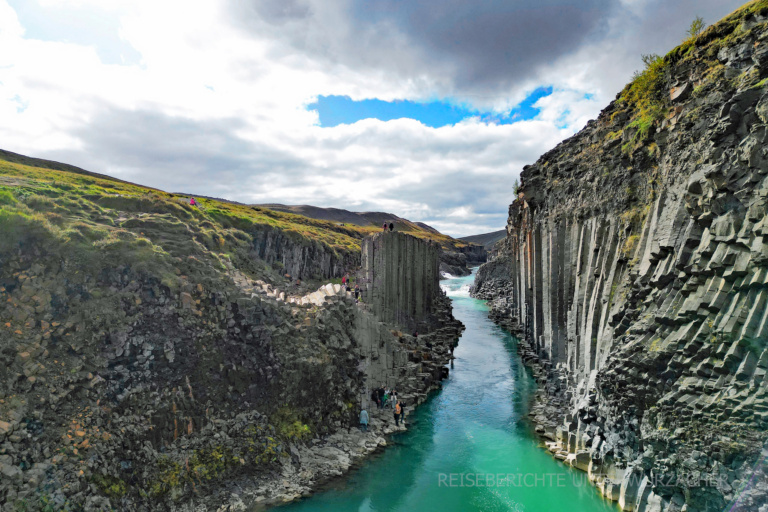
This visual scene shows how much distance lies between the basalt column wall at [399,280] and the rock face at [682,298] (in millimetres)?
14587

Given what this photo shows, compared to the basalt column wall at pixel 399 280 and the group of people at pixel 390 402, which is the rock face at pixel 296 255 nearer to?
the basalt column wall at pixel 399 280

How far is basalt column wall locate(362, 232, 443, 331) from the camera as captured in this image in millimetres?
32031

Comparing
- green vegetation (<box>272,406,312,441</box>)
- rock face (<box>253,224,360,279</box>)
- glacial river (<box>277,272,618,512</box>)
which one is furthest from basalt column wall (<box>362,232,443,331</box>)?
rock face (<box>253,224,360,279</box>)

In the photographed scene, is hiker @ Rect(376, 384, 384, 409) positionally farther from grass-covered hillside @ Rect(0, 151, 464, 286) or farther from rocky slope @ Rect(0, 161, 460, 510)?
grass-covered hillside @ Rect(0, 151, 464, 286)

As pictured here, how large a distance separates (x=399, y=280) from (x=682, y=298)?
25.4m

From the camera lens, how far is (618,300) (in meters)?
17.7

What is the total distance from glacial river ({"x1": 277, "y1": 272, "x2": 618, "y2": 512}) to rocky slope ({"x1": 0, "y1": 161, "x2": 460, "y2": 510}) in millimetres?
1346

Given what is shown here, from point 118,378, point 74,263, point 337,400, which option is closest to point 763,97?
point 337,400

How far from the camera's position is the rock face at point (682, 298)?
1145 cm

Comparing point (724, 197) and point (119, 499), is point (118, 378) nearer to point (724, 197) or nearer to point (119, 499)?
point (119, 499)

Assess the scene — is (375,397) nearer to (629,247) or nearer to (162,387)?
(162,387)

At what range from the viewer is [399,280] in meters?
37.6

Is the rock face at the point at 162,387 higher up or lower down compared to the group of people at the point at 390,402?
higher up

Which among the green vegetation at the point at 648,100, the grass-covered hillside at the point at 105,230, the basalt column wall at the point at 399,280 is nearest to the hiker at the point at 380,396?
the basalt column wall at the point at 399,280
